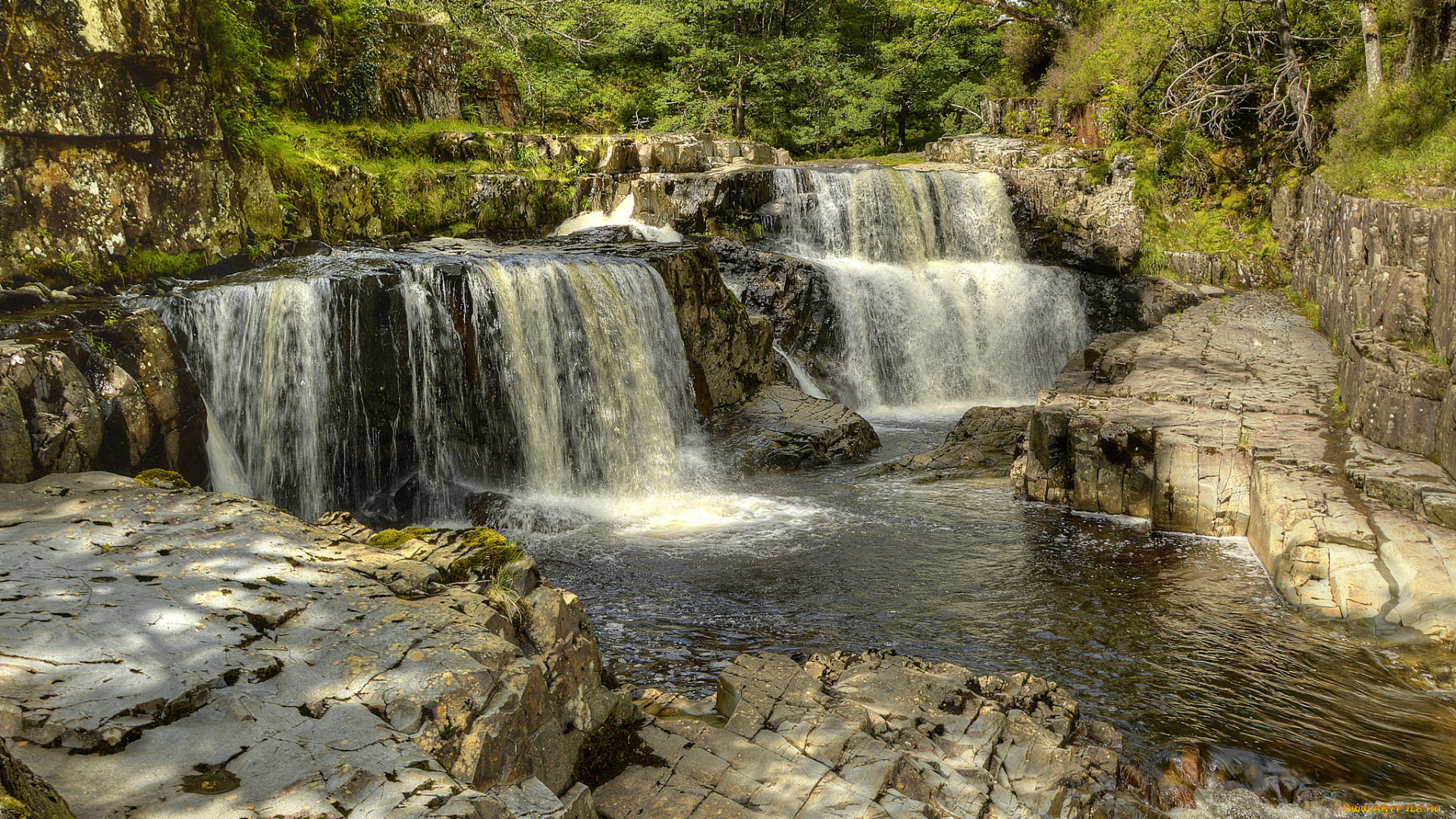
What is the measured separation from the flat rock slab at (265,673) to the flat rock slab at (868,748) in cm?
40

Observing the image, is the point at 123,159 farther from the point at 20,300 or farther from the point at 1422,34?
the point at 1422,34

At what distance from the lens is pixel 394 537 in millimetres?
4320

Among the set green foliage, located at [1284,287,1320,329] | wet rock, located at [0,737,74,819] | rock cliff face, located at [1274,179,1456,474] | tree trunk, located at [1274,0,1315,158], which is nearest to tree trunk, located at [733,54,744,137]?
tree trunk, located at [1274,0,1315,158]

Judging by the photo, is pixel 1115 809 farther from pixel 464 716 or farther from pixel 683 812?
pixel 464 716

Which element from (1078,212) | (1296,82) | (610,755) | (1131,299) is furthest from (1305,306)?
(610,755)

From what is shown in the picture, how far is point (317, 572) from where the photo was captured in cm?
369

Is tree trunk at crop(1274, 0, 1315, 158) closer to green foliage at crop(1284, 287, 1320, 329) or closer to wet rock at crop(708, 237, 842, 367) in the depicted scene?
green foliage at crop(1284, 287, 1320, 329)

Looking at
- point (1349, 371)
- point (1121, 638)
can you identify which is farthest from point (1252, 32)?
point (1121, 638)

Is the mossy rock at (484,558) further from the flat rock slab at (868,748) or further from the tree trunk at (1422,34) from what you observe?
the tree trunk at (1422,34)

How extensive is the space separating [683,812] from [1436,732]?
4213mm

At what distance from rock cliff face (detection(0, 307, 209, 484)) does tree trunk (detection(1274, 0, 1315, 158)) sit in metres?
14.3

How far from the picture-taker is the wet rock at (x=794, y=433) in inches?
395

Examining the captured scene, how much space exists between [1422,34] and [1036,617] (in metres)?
9.01

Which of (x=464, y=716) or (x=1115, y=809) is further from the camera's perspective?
(x=1115, y=809)
